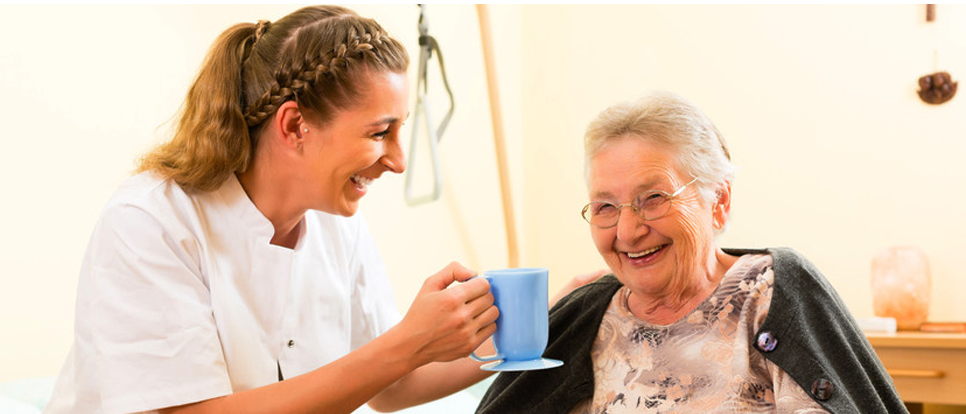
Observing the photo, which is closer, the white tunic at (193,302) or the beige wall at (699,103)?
the white tunic at (193,302)

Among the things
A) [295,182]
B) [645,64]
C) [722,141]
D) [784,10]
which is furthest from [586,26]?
[295,182]

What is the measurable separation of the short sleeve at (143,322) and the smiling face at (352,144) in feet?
0.76

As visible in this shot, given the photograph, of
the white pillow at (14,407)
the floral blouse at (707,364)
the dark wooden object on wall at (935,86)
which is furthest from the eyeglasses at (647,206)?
the dark wooden object on wall at (935,86)

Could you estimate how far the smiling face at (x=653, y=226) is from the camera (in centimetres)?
141

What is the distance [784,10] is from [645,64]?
55 cm

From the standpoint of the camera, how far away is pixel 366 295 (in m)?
1.67

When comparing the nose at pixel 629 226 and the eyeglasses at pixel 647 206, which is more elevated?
the eyeglasses at pixel 647 206

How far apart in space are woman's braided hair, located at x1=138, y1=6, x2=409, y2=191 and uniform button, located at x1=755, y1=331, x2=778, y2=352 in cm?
72

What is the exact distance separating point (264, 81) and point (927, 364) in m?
2.10

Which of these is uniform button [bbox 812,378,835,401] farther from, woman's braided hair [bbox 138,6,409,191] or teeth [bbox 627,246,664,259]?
woman's braided hair [bbox 138,6,409,191]

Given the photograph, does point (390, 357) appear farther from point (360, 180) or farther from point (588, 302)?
point (588, 302)

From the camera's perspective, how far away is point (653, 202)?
142 cm

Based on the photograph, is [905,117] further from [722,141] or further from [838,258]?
[722,141]

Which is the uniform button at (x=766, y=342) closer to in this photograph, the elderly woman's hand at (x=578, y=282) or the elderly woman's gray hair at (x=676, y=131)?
the elderly woman's gray hair at (x=676, y=131)
